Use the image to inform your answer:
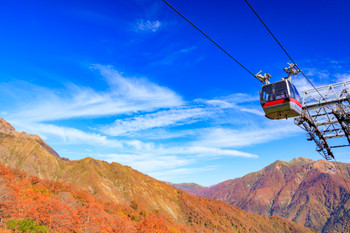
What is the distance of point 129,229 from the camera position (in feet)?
161

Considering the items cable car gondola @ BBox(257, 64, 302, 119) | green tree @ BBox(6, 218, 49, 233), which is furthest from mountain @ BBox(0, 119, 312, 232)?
cable car gondola @ BBox(257, 64, 302, 119)

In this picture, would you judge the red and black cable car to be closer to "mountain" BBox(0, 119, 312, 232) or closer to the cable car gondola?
the cable car gondola

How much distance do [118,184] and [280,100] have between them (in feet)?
398

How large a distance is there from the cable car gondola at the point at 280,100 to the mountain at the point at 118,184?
262ft

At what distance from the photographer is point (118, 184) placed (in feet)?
408

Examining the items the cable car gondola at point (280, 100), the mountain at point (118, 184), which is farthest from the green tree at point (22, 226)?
the mountain at point (118, 184)

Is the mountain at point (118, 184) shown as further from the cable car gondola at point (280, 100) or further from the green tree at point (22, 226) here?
the cable car gondola at point (280, 100)

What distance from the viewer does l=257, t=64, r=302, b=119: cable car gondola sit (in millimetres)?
15492

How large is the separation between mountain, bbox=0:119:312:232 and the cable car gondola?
79.9 metres

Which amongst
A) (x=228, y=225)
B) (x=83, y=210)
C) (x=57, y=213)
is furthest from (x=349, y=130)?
(x=228, y=225)

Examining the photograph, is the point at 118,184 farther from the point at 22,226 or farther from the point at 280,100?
the point at 280,100

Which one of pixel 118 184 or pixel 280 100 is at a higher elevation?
pixel 280 100

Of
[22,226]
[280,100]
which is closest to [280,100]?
[280,100]

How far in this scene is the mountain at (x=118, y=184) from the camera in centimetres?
10975
